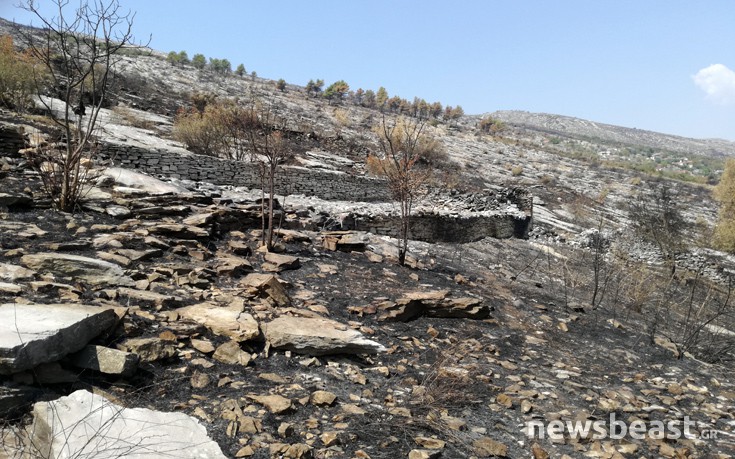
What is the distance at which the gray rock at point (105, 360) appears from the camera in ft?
8.05

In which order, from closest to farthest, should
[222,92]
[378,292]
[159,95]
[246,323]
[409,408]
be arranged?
1. [409,408]
2. [246,323]
3. [378,292]
4. [159,95]
5. [222,92]

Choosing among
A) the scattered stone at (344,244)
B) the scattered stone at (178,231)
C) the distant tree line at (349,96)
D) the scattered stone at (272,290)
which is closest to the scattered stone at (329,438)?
the scattered stone at (272,290)

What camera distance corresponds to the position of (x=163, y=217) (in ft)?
20.1

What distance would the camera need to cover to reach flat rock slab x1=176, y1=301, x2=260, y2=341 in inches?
131

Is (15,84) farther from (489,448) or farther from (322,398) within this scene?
(489,448)

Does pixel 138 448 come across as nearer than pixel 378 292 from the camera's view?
Yes

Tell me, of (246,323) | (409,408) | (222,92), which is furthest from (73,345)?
(222,92)

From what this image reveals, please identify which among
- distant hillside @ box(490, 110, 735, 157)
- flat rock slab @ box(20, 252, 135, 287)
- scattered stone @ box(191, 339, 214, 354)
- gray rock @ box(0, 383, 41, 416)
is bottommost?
scattered stone @ box(191, 339, 214, 354)

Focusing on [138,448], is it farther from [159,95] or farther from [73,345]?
[159,95]

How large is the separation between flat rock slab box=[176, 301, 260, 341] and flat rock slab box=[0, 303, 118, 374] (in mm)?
706

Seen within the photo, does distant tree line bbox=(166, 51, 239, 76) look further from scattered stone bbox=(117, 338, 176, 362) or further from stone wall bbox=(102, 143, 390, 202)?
scattered stone bbox=(117, 338, 176, 362)

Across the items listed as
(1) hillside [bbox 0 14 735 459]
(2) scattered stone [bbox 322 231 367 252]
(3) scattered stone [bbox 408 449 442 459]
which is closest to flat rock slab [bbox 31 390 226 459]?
(1) hillside [bbox 0 14 735 459]

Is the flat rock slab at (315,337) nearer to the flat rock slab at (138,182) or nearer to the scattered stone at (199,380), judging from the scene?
the scattered stone at (199,380)

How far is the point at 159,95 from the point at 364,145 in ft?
39.1
